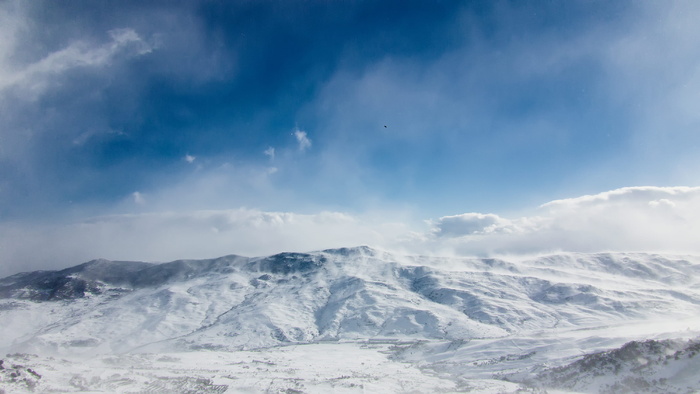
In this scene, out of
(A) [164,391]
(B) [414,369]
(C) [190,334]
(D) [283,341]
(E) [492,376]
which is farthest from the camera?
(C) [190,334]

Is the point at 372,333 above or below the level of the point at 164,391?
below

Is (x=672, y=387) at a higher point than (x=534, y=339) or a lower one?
higher

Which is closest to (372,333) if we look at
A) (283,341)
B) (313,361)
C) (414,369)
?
(283,341)

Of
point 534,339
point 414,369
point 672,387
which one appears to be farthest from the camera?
point 534,339

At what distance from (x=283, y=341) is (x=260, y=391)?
120 metres

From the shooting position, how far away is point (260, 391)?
227 ft

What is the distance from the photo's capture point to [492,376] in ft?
283

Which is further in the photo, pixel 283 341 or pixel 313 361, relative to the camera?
pixel 283 341

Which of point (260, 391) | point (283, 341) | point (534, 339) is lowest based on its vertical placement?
point (283, 341)

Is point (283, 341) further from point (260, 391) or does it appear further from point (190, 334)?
point (260, 391)

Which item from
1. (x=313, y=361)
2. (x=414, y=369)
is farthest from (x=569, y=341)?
(x=313, y=361)

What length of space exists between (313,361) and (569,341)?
263ft

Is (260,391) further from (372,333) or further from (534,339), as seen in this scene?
(372,333)

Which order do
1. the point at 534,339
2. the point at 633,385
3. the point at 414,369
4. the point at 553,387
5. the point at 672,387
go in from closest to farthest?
the point at 672,387, the point at 633,385, the point at 553,387, the point at 414,369, the point at 534,339
